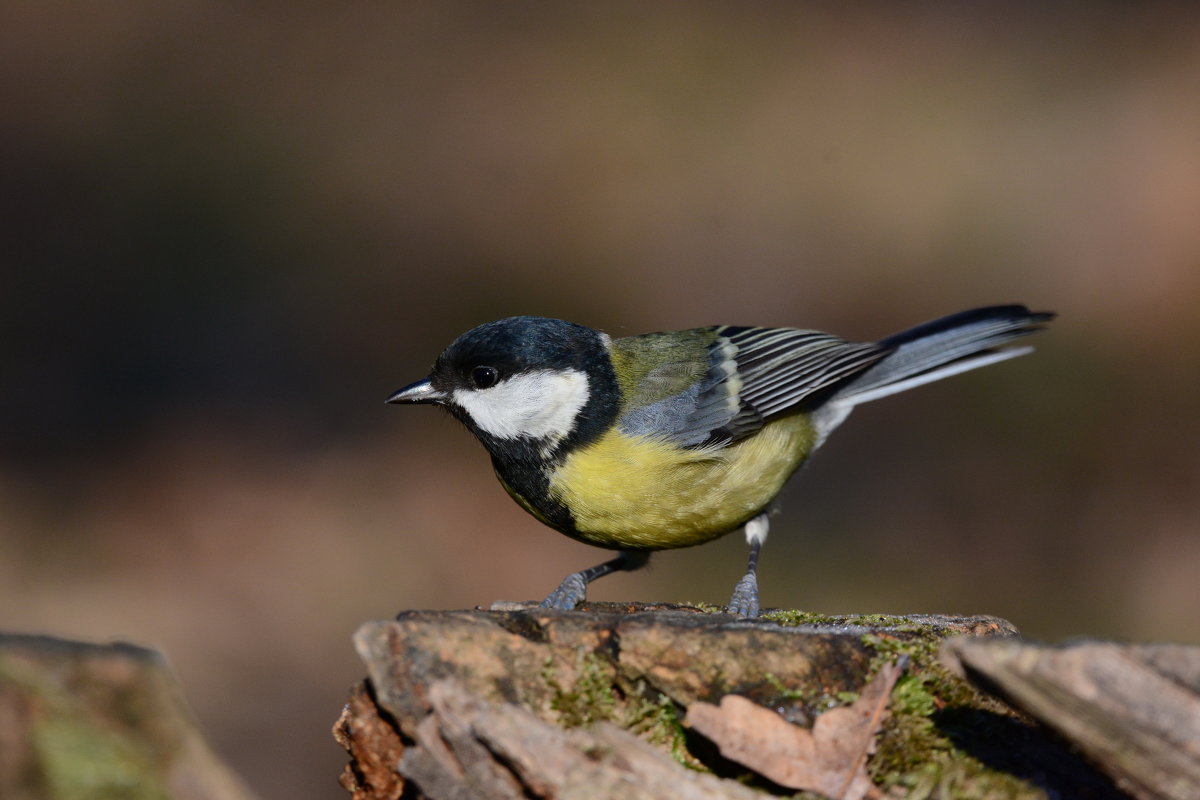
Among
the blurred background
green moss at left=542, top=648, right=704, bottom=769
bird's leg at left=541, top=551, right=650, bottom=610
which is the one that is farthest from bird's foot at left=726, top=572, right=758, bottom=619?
the blurred background

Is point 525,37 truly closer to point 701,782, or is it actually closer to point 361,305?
point 361,305

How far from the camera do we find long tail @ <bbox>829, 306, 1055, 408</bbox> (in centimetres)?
439

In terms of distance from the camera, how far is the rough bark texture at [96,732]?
172 cm

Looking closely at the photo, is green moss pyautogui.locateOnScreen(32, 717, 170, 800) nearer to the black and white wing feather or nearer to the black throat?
the black throat

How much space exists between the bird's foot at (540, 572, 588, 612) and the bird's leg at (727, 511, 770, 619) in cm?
53

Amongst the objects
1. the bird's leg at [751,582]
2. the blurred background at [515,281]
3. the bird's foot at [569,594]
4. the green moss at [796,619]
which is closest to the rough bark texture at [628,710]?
the green moss at [796,619]

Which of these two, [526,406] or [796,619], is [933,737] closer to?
[796,619]

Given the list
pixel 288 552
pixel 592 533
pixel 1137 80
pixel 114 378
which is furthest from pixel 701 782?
pixel 1137 80

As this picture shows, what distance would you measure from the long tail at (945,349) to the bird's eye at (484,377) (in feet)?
5.26

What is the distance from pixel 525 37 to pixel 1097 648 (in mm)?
10416

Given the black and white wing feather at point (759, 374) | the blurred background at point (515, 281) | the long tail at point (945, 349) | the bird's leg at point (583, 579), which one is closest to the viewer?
the bird's leg at point (583, 579)

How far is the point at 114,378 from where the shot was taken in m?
7.02

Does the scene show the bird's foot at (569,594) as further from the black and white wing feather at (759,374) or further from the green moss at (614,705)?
the green moss at (614,705)

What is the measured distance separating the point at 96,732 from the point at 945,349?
356cm
